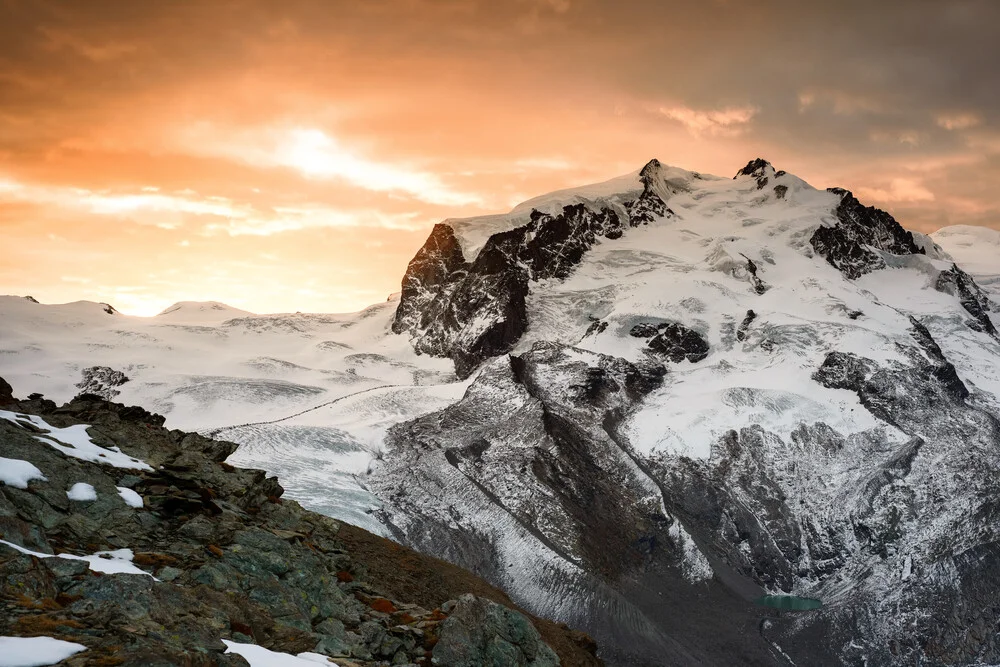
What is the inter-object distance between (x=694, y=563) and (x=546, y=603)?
4578 cm

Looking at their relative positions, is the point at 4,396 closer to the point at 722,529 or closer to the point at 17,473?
the point at 17,473

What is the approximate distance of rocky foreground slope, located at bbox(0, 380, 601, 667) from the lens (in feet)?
80.0

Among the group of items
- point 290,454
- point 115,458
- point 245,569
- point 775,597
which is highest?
point 115,458

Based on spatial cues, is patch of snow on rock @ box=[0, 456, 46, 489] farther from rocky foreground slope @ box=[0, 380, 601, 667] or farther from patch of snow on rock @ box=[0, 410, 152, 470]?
patch of snow on rock @ box=[0, 410, 152, 470]

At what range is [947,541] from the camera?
16988 cm

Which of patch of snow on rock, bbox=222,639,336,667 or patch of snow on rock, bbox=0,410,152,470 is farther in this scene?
patch of snow on rock, bbox=0,410,152,470

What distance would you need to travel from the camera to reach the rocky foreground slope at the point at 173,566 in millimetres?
24391

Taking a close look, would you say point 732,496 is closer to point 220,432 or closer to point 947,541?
point 947,541

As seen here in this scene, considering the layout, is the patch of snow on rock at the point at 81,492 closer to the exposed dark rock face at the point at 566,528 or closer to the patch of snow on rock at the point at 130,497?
the patch of snow on rock at the point at 130,497

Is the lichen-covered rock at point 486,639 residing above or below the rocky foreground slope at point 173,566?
below

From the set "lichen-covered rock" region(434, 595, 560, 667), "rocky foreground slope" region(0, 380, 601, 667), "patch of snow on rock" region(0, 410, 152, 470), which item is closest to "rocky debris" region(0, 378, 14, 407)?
"rocky foreground slope" region(0, 380, 601, 667)

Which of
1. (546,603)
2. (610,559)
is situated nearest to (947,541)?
(610,559)

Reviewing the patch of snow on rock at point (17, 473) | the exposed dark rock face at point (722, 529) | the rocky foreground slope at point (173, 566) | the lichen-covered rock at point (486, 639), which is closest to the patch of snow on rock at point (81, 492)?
the rocky foreground slope at point (173, 566)

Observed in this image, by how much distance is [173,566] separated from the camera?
3228 cm
